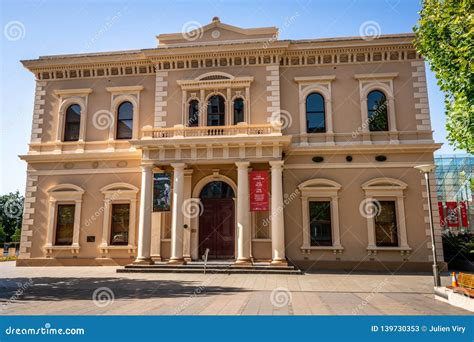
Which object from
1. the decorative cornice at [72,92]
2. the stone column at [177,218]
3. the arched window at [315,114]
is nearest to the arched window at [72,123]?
the decorative cornice at [72,92]

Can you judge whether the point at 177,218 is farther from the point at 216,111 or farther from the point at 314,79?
the point at 314,79

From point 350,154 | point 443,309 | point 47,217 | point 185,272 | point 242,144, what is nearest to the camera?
point 443,309

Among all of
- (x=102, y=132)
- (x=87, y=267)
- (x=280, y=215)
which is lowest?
(x=87, y=267)

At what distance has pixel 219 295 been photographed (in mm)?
10227

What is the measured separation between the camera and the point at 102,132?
65.5ft

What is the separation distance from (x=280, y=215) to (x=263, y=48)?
9.21m

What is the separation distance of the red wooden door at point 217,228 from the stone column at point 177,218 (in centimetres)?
192

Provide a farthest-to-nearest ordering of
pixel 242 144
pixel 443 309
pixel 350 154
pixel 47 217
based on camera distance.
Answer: pixel 47 217 → pixel 350 154 → pixel 242 144 → pixel 443 309

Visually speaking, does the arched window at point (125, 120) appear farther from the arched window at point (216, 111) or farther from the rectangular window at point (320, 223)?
the rectangular window at point (320, 223)

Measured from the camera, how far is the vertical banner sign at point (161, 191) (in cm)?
1695

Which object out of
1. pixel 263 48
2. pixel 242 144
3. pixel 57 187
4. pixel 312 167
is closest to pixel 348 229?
pixel 312 167

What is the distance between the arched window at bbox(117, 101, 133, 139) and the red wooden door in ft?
20.1

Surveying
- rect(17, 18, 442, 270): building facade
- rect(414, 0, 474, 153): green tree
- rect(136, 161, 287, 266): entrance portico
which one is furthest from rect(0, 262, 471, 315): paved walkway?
rect(414, 0, 474, 153): green tree

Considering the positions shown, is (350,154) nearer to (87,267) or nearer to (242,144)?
(242,144)
